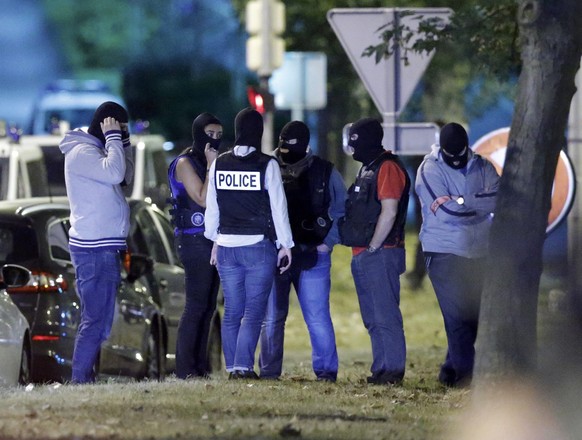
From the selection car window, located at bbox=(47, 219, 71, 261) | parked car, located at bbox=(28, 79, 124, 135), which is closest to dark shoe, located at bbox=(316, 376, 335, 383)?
car window, located at bbox=(47, 219, 71, 261)

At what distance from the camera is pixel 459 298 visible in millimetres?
11781

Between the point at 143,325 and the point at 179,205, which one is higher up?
the point at 179,205

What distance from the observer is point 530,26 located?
9445 millimetres

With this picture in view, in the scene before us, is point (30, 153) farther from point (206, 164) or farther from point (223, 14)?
point (223, 14)

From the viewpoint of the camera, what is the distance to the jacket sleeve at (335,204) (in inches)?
465

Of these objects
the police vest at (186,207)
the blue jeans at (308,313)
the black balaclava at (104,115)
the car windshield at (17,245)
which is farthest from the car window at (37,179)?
the black balaclava at (104,115)

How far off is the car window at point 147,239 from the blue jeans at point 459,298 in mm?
3014

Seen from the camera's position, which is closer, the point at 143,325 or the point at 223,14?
the point at 143,325

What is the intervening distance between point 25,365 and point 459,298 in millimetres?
2781

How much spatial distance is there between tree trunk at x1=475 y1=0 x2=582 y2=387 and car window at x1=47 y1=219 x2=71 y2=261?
12.6ft

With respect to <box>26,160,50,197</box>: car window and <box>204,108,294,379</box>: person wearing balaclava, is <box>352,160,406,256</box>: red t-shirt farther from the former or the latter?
<box>26,160,50,197</box>: car window

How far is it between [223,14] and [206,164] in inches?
1584

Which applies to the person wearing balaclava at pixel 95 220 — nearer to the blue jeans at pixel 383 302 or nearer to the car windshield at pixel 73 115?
the blue jeans at pixel 383 302

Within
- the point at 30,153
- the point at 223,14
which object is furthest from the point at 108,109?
the point at 223,14
